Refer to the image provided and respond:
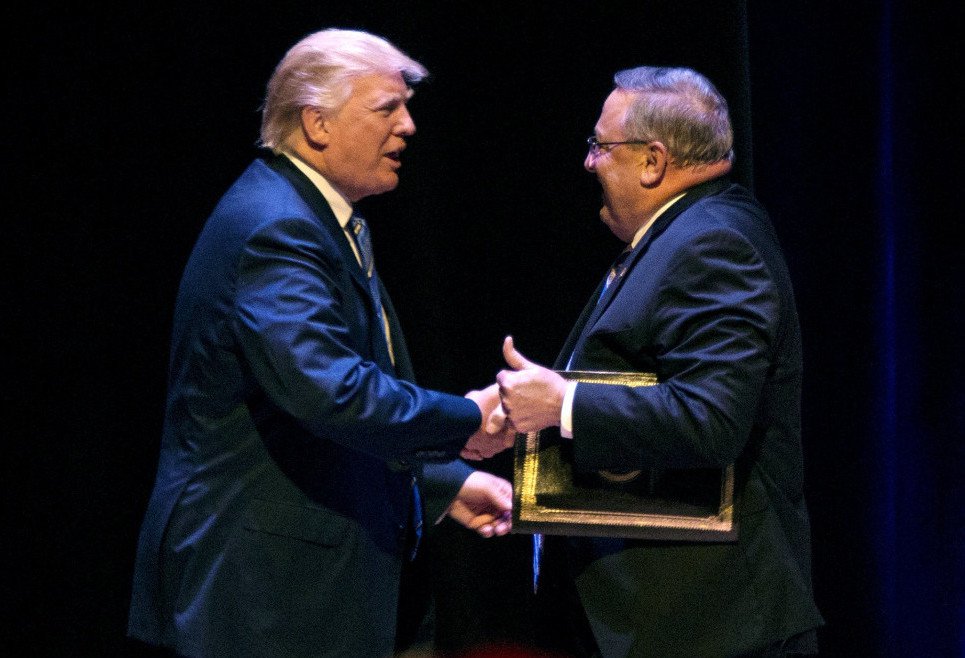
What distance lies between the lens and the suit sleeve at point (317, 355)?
196cm

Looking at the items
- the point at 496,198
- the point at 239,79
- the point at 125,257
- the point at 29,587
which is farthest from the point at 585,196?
the point at 29,587

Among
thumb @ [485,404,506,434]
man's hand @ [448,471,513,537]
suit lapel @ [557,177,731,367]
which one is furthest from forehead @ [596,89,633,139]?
man's hand @ [448,471,513,537]

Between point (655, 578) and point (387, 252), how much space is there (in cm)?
124

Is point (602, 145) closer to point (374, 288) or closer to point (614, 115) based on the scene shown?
point (614, 115)

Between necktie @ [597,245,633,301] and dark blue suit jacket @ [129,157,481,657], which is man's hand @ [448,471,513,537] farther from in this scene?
necktie @ [597,245,633,301]

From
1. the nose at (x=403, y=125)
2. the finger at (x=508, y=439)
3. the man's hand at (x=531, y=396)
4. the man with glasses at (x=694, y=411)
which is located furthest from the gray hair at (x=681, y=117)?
the finger at (x=508, y=439)

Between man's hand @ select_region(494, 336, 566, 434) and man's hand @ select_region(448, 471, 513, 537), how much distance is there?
427 mm

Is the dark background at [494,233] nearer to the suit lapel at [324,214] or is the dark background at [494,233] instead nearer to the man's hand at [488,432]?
the man's hand at [488,432]

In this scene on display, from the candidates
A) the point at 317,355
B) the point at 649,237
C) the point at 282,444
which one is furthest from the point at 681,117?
the point at 282,444

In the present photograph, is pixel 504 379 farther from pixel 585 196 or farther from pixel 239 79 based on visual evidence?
pixel 239 79

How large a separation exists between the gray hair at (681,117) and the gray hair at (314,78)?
20.5 inches

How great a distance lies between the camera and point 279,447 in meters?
2.10

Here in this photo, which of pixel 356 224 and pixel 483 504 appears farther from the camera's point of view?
pixel 483 504

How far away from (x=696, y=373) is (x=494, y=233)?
1.11 metres
